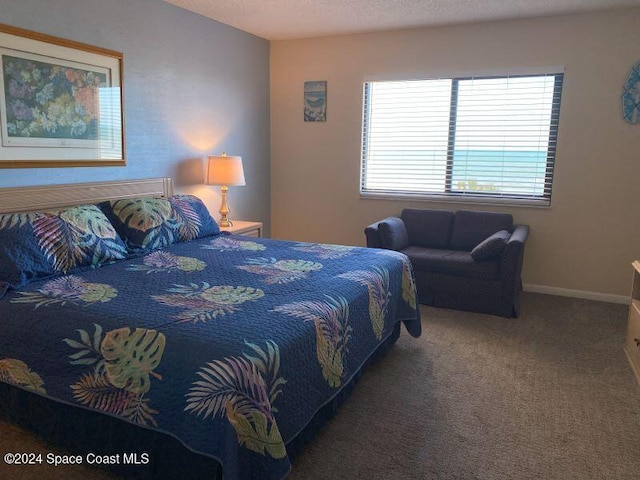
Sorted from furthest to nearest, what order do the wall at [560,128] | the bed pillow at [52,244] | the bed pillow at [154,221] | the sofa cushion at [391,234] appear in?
the sofa cushion at [391,234] → the wall at [560,128] → the bed pillow at [154,221] → the bed pillow at [52,244]

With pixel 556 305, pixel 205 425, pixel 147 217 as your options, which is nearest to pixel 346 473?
pixel 205 425

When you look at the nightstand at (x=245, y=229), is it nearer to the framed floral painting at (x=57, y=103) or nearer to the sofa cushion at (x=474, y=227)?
the framed floral painting at (x=57, y=103)

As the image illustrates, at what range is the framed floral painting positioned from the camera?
2.93 meters

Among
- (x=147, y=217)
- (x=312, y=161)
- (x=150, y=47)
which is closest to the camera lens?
(x=147, y=217)

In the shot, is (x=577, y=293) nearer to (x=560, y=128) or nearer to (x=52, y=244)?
(x=560, y=128)

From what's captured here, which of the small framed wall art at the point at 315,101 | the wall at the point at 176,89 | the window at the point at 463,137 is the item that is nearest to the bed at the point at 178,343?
the wall at the point at 176,89

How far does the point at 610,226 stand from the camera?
14.2 ft

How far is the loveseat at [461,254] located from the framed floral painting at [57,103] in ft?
7.54

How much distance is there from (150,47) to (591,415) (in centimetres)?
381

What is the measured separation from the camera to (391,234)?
14.3ft

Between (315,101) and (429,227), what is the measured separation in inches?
71.8

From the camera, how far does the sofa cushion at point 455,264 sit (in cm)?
398

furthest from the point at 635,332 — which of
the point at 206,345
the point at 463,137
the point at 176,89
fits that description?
the point at 176,89

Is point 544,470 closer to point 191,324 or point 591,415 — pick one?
point 591,415
